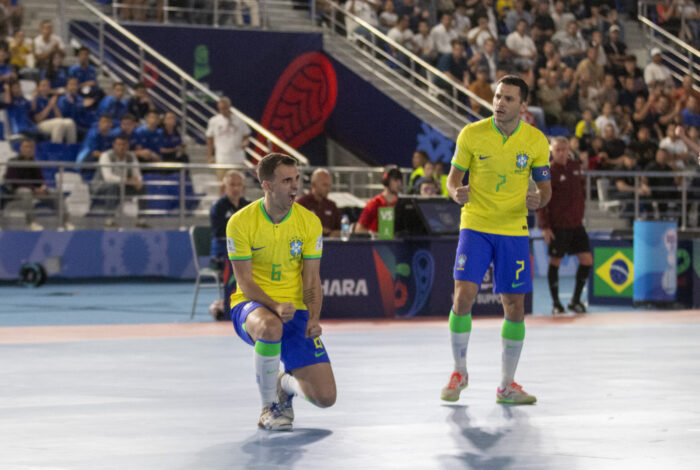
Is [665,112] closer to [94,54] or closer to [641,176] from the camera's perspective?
[641,176]

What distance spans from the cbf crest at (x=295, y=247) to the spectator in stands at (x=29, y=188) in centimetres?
1331

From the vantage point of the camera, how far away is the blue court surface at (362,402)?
673cm

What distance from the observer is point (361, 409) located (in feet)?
27.6

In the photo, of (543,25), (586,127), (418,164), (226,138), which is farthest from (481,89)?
(226,138)

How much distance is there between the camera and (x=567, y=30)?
29438mm

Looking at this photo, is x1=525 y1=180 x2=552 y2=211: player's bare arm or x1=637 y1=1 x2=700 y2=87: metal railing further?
x1=637 y1=1 x2=700 y2=87: metal railing

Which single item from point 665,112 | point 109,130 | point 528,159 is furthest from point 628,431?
point 665,112

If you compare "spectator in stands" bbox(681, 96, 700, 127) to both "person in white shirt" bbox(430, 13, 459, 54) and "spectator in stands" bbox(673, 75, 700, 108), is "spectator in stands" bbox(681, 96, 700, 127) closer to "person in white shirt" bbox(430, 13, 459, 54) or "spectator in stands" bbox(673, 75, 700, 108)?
"spectator in stands" bbox(673, 75, 700, 108)

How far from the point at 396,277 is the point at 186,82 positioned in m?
11.1

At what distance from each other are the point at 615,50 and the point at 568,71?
2.06m

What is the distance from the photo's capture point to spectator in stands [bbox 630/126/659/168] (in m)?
26.0

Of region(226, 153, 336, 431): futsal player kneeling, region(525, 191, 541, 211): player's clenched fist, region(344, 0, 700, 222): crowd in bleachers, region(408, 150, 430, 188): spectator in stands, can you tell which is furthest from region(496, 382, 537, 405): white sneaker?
region(344, 0, 700, 222): crowd in bleachers

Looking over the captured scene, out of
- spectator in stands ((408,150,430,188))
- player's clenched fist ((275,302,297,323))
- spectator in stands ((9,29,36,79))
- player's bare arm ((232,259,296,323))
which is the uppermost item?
spectator in stands ((9,29,36,79))

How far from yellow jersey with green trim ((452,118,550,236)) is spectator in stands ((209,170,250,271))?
21.2 ft
